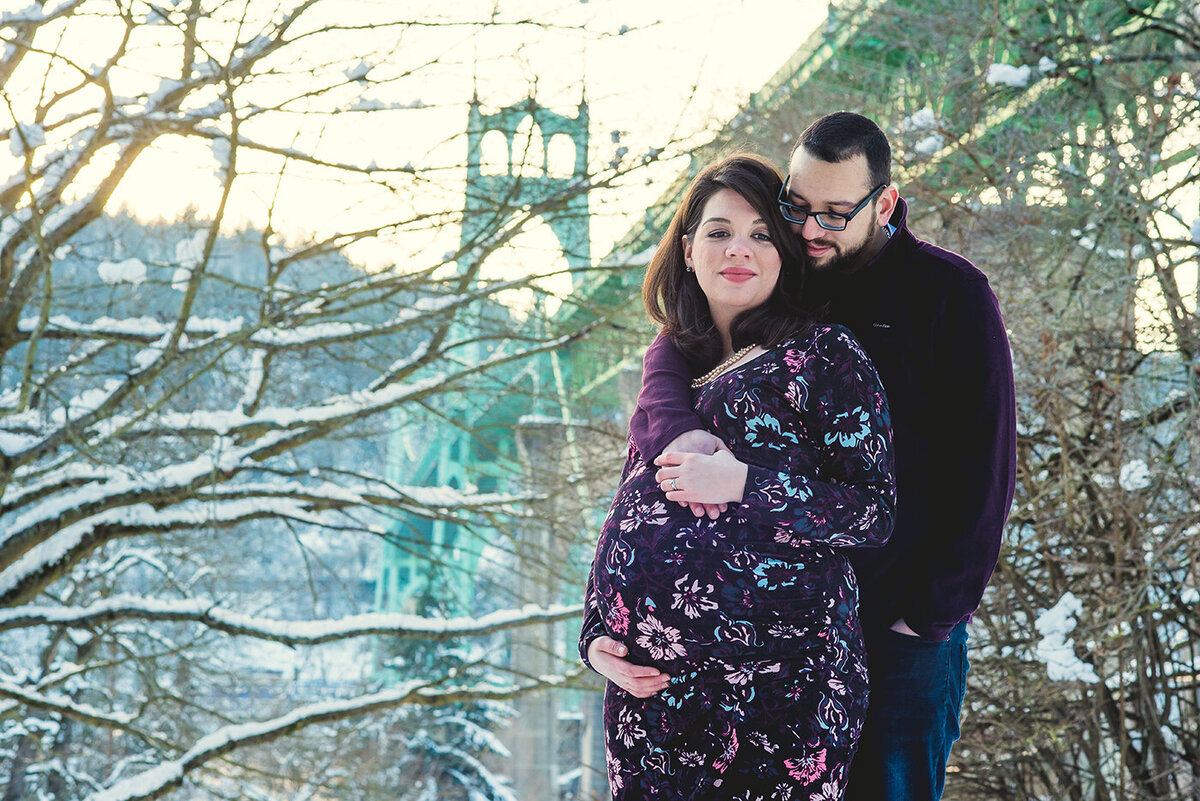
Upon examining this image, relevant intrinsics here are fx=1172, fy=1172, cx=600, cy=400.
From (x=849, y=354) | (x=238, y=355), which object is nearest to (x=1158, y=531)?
(x=849, y=354)

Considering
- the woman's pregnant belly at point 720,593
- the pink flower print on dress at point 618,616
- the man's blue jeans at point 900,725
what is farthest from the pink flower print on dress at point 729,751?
the man's blue jeans at point 900,725

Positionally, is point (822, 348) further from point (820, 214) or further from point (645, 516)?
point (645, 516)

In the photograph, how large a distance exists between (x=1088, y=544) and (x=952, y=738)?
369cm

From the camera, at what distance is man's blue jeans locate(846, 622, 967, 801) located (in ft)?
6.97

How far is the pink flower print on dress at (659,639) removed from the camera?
6.40ft

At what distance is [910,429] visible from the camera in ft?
7.23

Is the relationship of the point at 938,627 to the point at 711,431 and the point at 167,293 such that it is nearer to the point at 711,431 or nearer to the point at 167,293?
the point at 711,431

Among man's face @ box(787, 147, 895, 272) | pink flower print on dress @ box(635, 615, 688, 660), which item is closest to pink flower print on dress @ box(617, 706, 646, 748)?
→ pink flower print on dress @ box(635, 615, 688, 660)

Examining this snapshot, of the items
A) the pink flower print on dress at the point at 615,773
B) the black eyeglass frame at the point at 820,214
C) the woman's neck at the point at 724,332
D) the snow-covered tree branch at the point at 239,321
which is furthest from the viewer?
the snow-covered tree branch at the point at 239,321

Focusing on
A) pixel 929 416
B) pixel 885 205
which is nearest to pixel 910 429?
pixel 929 416

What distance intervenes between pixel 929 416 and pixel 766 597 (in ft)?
1.78

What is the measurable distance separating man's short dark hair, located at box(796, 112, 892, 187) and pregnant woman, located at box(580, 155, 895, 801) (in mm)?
222

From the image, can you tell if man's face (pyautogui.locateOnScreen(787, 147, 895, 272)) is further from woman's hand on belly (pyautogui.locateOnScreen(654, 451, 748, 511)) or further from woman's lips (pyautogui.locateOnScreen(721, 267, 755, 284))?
woman's hand on belly (pyautogui.locateOnScreen(654, 451, 748, 511))

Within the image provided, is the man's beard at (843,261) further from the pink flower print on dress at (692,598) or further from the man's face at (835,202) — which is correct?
the pink flower print on dress at (692,598)
